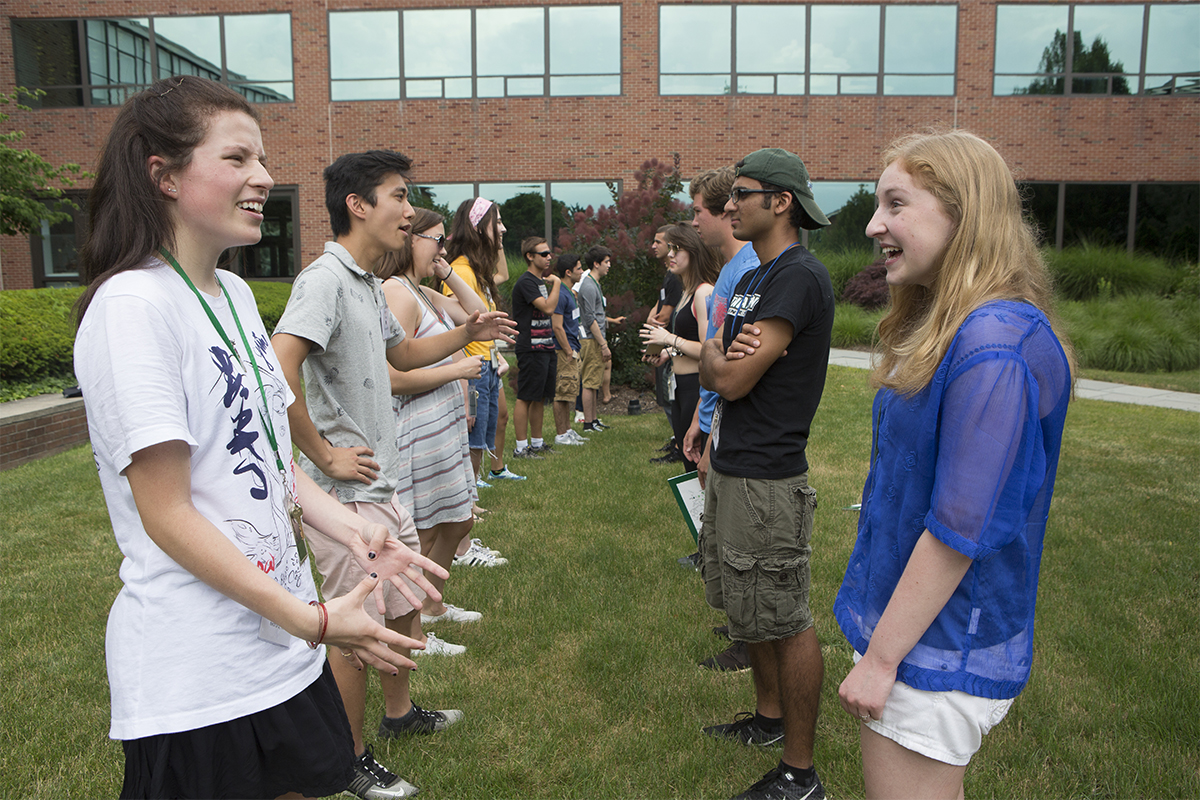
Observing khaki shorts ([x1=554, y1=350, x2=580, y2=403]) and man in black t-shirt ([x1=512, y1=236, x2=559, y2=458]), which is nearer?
man in black t-shirt ([x1=512, y1=236, x2=559, y2=458])

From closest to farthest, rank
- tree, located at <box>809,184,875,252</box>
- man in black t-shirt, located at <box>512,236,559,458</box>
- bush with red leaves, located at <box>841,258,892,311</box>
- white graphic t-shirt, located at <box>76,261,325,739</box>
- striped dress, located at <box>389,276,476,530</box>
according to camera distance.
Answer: white graphic t-shirt, located at <box>76,261,325,739</box> < striped dress, located at <box>389,276,476,530</box> < man in black t-shirt, located at <box>512,236,559,458</box> < bush with red leaves, located at <box>841,258,892,311</box> < tree, located at <box>809,184,875,252</box>

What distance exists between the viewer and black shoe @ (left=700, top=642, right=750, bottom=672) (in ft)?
13.1

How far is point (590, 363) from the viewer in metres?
10.7

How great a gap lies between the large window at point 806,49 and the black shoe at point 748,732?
18.4m

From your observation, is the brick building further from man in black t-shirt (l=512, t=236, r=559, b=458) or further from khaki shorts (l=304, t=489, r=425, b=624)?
khaki shorts (l=304, t=489, r=425, b=624)

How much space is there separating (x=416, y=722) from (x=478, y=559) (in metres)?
2.17

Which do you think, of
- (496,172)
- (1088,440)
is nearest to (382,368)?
(1088,440)

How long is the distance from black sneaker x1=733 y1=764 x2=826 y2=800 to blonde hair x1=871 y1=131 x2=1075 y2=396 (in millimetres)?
1781

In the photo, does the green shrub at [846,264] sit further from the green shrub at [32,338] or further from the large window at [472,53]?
the green shrub at [32,338]

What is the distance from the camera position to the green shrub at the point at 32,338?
9.66 metres

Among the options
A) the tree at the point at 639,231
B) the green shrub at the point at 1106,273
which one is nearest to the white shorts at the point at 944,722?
the tree at the point at 639,231

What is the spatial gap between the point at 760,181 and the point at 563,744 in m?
2.38

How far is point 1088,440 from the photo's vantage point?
925 centimetres

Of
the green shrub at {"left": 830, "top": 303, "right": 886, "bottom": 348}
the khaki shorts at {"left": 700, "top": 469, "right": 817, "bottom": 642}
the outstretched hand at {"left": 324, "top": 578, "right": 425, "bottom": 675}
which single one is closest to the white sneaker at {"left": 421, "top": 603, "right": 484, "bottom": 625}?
the khaki shorts at {"left": 700, "top": 469, "right": 817, "bottom": 642}
